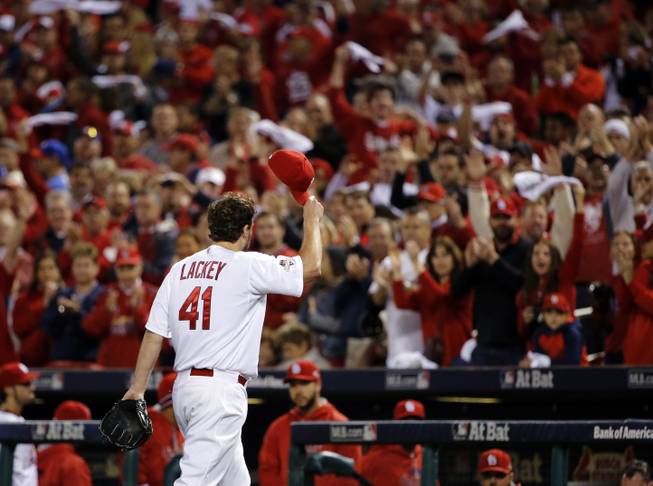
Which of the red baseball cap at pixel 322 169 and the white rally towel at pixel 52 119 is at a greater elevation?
the white rally towel at pixel 52 119

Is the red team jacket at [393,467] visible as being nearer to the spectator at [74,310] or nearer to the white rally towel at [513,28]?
the spectator at [74,310]

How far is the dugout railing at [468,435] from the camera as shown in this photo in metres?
6.91

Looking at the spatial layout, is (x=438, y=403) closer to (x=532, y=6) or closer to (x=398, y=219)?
(x=398, y=219)

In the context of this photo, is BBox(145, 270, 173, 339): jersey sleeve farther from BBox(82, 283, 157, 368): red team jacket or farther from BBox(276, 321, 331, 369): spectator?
BBox(82, 283, 157, 368): red team jacket

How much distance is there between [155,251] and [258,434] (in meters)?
2.04

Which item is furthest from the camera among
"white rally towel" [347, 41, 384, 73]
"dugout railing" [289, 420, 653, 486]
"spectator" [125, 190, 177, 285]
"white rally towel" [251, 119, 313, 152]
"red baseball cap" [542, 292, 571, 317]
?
"white rally towel" [347, 41, 384, 73]

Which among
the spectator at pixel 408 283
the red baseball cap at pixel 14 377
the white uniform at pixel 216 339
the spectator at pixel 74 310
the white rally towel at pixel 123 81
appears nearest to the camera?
the white uniform at pixel 216 339

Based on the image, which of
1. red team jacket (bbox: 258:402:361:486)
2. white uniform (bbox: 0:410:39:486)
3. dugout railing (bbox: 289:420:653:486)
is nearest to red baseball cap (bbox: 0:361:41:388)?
white uniform (bbox: 0:410:39:486)

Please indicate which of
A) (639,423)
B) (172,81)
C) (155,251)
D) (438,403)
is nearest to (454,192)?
(438,403)

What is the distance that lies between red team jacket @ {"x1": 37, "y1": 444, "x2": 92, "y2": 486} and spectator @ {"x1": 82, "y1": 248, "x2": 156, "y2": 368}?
174 cm

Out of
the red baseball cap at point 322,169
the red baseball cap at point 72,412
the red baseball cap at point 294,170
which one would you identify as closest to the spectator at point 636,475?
the red baseball cap at point 294,170

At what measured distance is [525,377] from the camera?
28.6 ft

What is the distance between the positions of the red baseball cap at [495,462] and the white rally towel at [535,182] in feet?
7.93

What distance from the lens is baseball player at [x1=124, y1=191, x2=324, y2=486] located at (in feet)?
20.3
